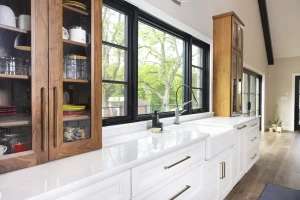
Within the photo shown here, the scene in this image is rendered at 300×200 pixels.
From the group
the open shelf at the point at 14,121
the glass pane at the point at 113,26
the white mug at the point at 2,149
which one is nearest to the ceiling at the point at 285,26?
the glass pane at the point at 113,26

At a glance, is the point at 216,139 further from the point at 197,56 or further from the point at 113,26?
the point at 197,56

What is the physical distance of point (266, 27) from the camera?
659 centimetres

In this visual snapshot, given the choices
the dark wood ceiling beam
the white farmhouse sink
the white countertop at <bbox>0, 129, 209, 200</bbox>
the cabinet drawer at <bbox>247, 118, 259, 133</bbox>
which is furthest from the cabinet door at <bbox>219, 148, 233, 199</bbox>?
the dark wood ceiling beam

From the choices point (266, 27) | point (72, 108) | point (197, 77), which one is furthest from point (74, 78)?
point (266, 27)

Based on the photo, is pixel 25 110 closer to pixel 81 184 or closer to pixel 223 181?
pixel 81 184

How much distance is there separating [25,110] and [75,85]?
0.32 meters

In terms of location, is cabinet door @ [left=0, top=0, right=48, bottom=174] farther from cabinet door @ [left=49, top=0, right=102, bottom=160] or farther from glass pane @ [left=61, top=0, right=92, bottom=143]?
glass pane @ [left=61, top=0, right=92, bottom=143]

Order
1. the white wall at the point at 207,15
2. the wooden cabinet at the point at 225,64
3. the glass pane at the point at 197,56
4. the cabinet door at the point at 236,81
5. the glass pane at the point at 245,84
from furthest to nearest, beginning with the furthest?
the glass pane at the point at 245,84
the cabinet door at the point at 236,81
the wooden cabinet at the point at 225,64
the glass pane at the point at 197,56
the white wall at the point at 207,15

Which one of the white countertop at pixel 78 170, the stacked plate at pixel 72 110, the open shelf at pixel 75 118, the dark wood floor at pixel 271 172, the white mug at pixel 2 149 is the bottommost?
the dark wood floor at pixel 271 172

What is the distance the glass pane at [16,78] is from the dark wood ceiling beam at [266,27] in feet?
22.5

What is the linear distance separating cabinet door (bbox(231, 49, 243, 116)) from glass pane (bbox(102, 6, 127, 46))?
2225 millimetres

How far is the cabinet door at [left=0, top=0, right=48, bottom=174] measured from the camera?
97cm

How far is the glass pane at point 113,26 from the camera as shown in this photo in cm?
189

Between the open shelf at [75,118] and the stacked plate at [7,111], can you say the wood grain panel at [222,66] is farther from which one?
the stacked plate at [7,111]
